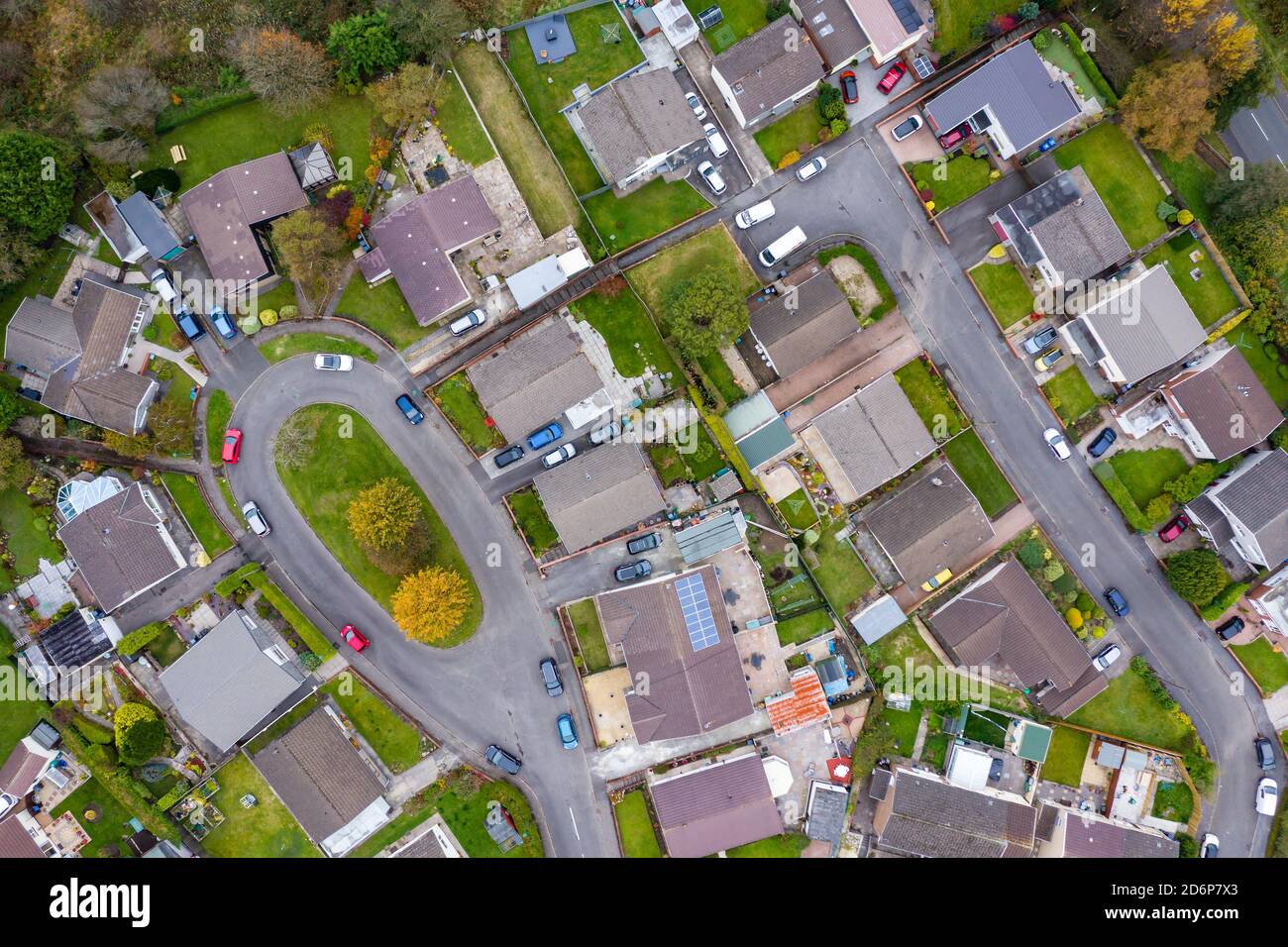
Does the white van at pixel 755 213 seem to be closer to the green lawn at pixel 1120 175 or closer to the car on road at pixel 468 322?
the car on road at pixel 468 322

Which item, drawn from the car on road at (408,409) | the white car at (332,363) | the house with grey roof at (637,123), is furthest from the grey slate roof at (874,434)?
the white car at (332,363)

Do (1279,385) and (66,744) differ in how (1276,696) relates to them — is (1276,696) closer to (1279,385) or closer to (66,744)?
(1279,385)

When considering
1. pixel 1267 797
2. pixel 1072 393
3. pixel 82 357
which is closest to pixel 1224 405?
pixel 1072 393

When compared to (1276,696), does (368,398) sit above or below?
above

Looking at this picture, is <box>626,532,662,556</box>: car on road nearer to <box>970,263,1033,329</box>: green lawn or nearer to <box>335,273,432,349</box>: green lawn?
<box>335,273,432,349</box>: green lawn

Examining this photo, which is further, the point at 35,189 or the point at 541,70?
the point at 541,70

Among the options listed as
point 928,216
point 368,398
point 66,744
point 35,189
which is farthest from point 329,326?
point 928,216

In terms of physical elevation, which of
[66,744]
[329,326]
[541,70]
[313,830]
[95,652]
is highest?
[541,70]
